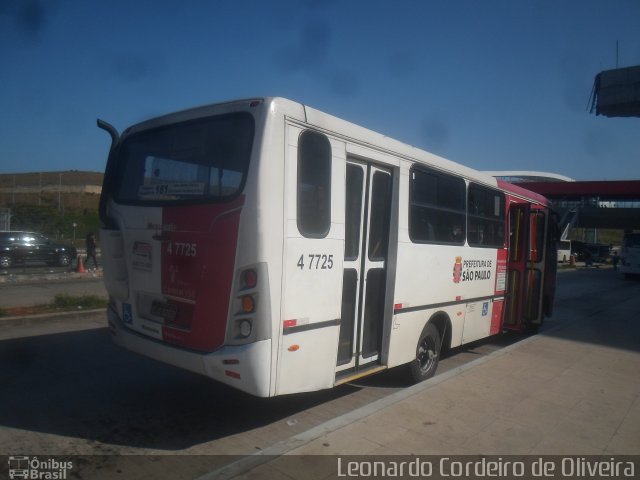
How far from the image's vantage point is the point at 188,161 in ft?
16.9

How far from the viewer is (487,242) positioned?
8.67m

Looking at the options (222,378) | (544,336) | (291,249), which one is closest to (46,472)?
(222,378)

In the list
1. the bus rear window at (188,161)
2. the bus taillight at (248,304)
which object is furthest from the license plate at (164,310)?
the bus rear window at (188,161)

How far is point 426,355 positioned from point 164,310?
3.74 m

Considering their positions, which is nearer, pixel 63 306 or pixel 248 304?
pixel 248 304

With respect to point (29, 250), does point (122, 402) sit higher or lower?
lower

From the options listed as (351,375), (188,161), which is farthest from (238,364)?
(188,161)

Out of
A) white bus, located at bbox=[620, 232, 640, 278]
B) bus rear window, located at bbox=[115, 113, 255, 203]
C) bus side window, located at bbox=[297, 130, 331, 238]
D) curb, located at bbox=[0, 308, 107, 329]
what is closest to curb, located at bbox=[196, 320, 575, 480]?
bus side window, located at bbox=[297, 130, 331, 238]

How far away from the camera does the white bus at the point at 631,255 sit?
1249 inches

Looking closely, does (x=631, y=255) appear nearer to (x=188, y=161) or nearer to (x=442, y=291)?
(x=442, y=291)

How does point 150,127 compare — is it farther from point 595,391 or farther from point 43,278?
point 43,278

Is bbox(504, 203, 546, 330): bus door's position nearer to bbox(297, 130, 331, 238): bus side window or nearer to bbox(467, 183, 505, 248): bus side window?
bbox(467, 183, 505, 248): bus side window

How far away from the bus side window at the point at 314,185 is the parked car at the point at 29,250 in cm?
2190

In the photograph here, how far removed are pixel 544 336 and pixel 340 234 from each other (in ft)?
23.1
